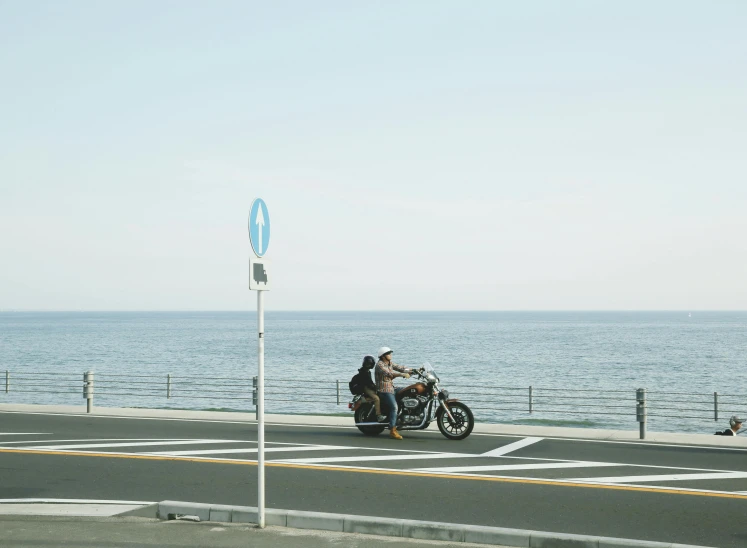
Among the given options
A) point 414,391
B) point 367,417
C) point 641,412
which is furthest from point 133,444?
point 641,412

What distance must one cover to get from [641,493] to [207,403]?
34336 millimetres

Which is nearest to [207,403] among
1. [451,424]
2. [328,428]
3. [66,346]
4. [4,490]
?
[328,428]

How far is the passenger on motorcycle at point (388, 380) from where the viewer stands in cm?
1558

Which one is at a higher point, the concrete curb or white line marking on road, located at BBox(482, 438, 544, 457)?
the concrete curb

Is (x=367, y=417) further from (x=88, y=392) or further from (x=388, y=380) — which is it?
(x=88, y=392)

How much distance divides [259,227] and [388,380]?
825cm

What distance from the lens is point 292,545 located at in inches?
289

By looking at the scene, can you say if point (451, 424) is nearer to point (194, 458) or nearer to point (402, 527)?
point (194, 458)

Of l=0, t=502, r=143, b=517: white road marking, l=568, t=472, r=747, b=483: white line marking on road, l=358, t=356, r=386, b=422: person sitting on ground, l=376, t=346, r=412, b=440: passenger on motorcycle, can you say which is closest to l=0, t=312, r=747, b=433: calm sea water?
l=358, t=356, r=386, b=422: person sitting on ground

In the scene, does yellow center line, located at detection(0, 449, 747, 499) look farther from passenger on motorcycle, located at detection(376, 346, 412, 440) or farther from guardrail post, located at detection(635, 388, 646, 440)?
guardrail post, located at detection(635, 388, 646, 440)

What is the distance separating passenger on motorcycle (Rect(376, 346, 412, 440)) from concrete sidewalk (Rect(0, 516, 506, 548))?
7.63m

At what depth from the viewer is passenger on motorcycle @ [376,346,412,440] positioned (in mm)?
15578

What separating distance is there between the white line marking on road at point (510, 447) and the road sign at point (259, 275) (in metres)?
6.76

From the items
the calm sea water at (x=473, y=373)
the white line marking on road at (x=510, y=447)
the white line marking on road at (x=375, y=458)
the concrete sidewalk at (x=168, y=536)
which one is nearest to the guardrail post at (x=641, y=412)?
the white line marking on road at (x=510, y=447)
